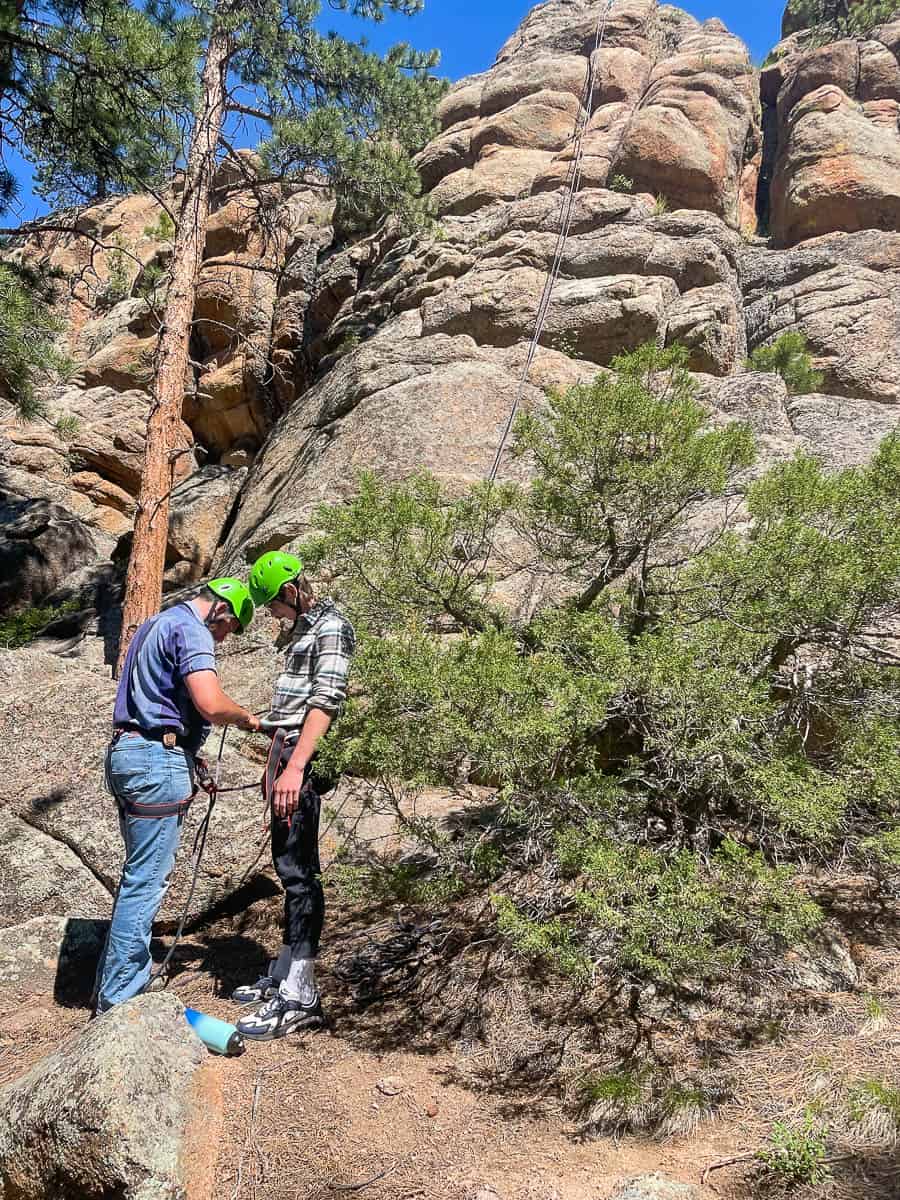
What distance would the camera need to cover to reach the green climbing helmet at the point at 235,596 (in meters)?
3.43

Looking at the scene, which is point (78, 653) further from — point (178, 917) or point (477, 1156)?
point (477, 1156)

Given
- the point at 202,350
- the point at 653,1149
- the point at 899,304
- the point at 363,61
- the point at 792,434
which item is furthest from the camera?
the point at 202,350

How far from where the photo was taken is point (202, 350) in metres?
15.8

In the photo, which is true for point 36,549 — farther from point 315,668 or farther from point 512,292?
point 315,668

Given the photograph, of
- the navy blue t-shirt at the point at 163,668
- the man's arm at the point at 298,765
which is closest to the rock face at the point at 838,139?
the man's arm at the point at 298,765

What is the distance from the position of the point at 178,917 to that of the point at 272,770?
1.72 meters

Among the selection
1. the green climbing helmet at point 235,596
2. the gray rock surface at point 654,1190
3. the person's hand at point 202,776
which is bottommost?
the gray rock surface at point 654,1190

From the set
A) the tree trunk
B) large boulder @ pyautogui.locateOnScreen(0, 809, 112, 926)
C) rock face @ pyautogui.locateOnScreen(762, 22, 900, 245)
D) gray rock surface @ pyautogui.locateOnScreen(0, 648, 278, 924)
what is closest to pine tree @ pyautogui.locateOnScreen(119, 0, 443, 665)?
the tree trunk

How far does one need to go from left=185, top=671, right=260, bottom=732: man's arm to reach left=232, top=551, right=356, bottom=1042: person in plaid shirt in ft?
0.92

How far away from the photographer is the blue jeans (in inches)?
127

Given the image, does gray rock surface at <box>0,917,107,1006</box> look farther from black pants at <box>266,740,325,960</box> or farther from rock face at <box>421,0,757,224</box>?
rock face at <box>421,0,757,224</box>

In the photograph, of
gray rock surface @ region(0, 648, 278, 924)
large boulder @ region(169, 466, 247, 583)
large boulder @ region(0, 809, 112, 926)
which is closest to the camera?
large boulder @ region(0, 809, 112, 926)

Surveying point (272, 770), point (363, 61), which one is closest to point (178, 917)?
point (272, 770)

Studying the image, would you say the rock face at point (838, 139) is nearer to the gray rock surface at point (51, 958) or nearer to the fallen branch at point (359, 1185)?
the gray rock surface at point (51, 958)
